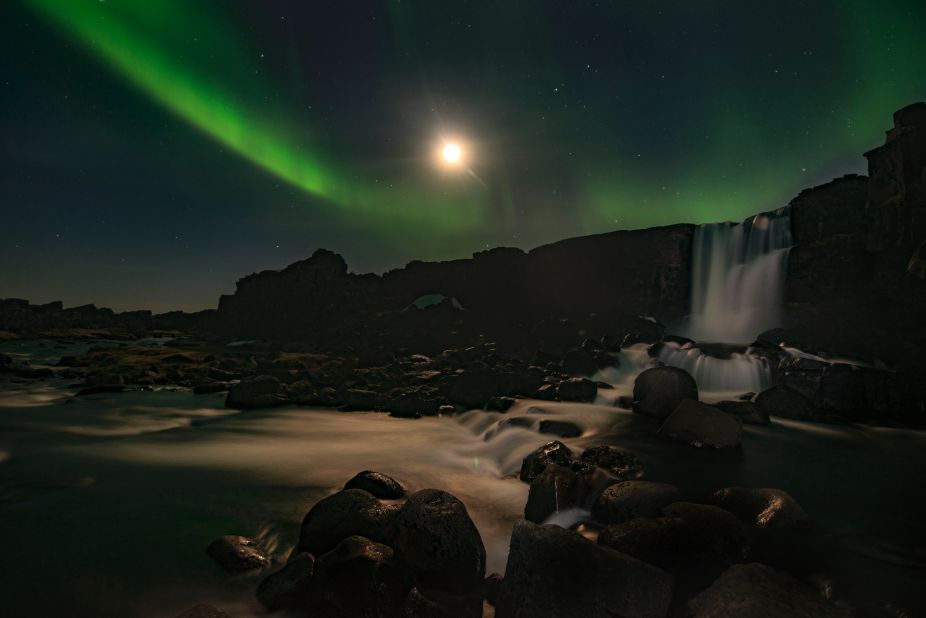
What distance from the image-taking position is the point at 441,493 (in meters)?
4.53

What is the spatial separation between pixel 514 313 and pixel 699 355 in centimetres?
4423

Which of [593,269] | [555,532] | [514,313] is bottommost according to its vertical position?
[555,532]

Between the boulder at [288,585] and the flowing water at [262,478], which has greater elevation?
the boulder at [288,585]

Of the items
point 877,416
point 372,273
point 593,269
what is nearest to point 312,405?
point 877,416

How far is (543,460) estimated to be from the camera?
26.2 ft

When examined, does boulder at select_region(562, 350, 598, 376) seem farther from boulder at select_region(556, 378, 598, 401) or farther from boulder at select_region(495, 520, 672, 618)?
boulder at select_region(495, 520, 672, 618)

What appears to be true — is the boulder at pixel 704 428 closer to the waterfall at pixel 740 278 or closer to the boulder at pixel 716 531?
the boulder at pixel 716 531

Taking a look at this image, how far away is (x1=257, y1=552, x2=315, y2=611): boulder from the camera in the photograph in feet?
12.6

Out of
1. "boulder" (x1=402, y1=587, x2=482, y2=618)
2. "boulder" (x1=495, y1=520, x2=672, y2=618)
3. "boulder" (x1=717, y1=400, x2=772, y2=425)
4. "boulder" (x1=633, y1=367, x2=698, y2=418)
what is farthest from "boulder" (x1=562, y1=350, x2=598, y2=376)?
"boulder" (x1=402, y1=587, x2=482, y2=618)

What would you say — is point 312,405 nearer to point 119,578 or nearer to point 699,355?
point 119,578

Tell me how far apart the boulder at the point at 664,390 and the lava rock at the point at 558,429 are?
313cm

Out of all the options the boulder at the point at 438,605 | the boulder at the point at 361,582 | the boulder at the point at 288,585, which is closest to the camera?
the boulder at the point at 438,605

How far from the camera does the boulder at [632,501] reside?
5297 millimetres

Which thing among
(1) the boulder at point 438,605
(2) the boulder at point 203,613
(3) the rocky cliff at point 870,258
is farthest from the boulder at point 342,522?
(3) the rocky cliff at point 870,258
